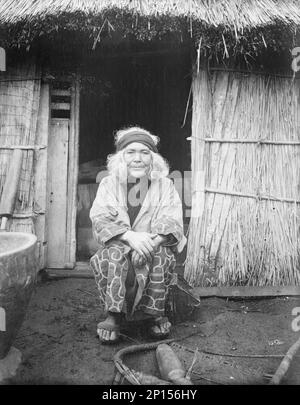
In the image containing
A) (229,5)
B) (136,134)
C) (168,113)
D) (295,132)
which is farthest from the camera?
(168,113)

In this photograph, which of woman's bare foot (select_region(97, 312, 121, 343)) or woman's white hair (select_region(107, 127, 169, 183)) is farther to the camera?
woman's white hair (select_region(107, 127, 169, 183))

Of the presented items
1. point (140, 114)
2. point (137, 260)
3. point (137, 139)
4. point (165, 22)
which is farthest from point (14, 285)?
point (140, 114)

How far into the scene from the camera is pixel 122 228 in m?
2.79

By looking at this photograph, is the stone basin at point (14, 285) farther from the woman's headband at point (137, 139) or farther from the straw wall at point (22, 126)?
the straw wall at point (22, 126)

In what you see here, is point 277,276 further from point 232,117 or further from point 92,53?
point 92,53

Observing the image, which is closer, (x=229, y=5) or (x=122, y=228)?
(x=122, y=228)

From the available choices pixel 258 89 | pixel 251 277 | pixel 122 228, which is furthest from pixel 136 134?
pixel 251 277

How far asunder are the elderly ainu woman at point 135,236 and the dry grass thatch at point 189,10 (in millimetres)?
1180

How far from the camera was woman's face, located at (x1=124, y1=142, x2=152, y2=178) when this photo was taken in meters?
3.06

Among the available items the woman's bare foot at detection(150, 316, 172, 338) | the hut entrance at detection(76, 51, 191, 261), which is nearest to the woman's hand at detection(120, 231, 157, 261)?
the woman's bare foot at detection(150, 316, 172, 338)

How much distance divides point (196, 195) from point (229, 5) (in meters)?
1.79

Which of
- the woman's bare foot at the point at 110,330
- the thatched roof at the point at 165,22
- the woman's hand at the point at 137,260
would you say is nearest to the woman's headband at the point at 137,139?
the woman's hand at the point at 137,260

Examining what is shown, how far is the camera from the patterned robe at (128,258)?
107 inches

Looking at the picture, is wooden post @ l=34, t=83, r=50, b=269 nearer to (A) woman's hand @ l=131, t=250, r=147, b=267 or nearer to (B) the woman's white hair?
(B) the woman's white hair
